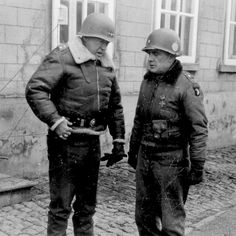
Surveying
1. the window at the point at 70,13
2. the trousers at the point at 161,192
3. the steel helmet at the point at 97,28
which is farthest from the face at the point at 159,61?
the window at the point at 70,13

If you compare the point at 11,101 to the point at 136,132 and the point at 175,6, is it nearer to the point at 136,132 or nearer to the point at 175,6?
the point at 136,132

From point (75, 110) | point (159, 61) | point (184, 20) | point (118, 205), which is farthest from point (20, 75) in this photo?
point (184, 20)

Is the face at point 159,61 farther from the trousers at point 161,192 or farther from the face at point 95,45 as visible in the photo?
the trousers at point 161,192

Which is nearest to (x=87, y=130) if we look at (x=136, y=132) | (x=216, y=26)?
(x=136, y=132)

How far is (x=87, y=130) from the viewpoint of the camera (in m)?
3.90

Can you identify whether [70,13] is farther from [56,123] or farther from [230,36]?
[230,36]

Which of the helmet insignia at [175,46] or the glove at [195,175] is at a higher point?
the helmet insignia at [175,46]

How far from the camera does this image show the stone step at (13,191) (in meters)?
5.31

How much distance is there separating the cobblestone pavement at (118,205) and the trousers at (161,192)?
2.85 feet

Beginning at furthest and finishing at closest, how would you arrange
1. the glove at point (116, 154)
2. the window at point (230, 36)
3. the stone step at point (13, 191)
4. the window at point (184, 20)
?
the window at point (230, 36), the window at point (184, 20), the stone step at point (13, 191), the glove at point (116, 154)

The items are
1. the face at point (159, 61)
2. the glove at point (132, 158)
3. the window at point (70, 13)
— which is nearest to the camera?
the face at point (159, 61)

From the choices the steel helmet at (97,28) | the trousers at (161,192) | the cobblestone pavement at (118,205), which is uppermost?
the steel helmet at (97,28)

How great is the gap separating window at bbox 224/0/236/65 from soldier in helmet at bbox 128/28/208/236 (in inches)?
243

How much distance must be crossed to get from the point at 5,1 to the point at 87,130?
2.89 metres
